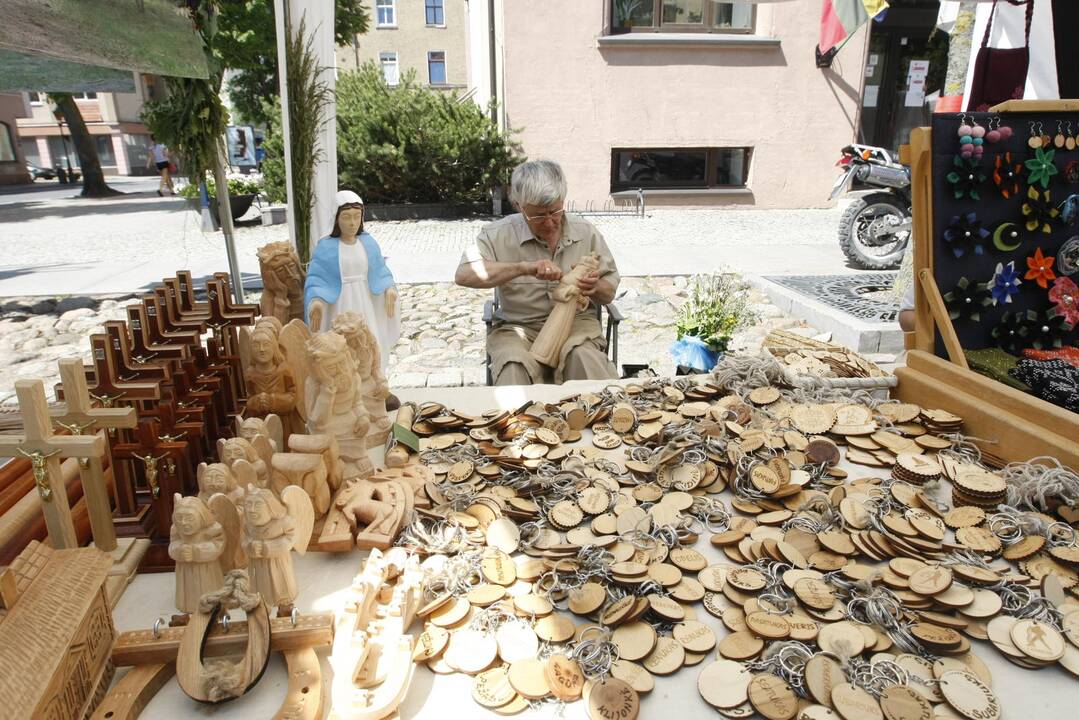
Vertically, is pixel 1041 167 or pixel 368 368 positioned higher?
pixel 1041 167

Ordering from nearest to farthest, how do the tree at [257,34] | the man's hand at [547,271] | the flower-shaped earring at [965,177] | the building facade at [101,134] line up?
the flower-shaped earring at [965,177], the man's hand at [547,271], the tree at [257,34], the building facade at [101,134]

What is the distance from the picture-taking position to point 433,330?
5.33 meters

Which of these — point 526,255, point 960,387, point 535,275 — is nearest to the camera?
point 960,387

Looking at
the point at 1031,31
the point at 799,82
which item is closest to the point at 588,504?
the point at 1031,31

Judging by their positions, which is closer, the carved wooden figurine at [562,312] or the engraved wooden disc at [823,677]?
the engraved wooden disc at [823,677]

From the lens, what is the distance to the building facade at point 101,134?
2878cm

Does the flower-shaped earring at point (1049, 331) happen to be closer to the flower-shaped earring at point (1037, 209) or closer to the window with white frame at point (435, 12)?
the flower-shaped earring at point (1037, 209)

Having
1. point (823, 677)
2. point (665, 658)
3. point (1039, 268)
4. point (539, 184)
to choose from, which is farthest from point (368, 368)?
point (1039, 268)

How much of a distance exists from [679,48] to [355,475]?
10.2 meters

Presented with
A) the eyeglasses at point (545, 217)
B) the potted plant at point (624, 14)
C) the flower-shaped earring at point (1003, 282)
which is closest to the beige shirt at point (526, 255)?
the eyeglasses at point (545, 217)

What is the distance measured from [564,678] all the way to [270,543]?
0.55m

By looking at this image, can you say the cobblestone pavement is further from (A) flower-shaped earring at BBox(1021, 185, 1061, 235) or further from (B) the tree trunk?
(B) the tree trunk

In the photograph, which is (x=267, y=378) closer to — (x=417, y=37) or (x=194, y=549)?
(x=194, y=549)

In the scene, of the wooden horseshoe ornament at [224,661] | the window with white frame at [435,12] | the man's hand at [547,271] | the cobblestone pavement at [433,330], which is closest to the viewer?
the wooden horseshoe ornament at [224,661]
